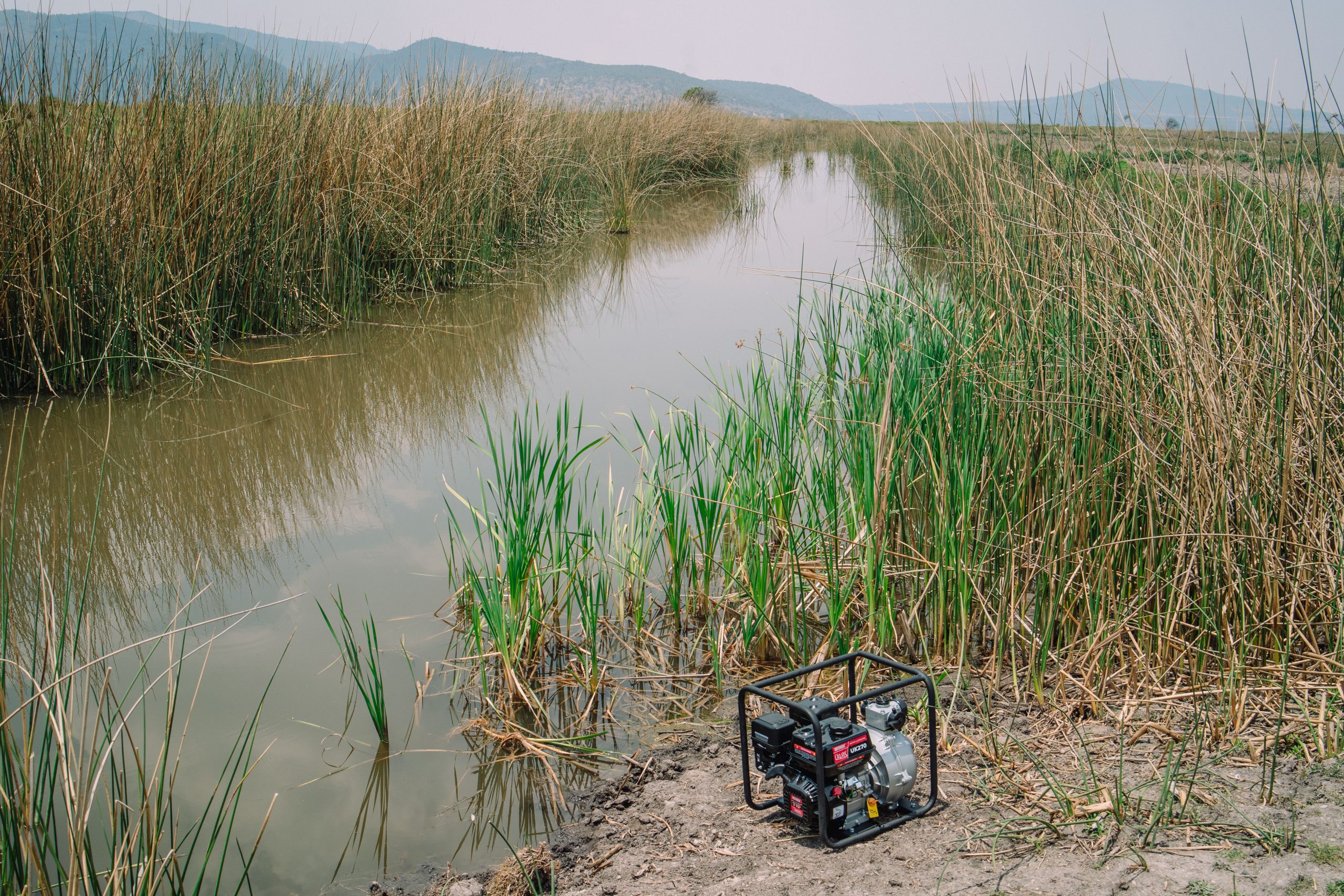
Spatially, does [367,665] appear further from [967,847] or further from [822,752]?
[967,847]

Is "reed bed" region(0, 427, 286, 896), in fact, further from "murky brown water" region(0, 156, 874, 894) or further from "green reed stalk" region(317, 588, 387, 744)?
"green reed stalk" region(317, 588, 387, 744)

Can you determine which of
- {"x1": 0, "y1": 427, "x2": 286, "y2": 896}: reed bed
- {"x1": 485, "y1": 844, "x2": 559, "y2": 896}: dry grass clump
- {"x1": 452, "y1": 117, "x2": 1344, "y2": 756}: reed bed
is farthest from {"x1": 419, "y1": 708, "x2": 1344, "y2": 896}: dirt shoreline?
{"x1": 0, "y1": 427, "x2": 286, "y2": 896}: reed bed

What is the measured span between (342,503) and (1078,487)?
281 cm

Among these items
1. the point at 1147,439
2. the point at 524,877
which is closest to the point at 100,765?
the point at 524,877

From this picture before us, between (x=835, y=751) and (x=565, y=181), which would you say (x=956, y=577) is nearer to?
(x=835, y=751)

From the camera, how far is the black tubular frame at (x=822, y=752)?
1.82 metres

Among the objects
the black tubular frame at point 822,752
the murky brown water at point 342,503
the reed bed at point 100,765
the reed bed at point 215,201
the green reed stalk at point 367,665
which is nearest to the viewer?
the reed bed at point 100,765

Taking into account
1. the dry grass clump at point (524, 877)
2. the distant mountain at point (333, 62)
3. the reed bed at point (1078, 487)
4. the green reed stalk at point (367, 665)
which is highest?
the distant mountain at point (333, 62)

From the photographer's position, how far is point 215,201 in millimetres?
5379

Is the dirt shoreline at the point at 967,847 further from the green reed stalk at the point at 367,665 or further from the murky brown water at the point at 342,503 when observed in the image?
the green reed stalk at the point at 367,665

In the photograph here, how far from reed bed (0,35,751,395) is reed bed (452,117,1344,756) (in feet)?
9.53

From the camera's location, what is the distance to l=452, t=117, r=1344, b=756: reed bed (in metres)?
2.36

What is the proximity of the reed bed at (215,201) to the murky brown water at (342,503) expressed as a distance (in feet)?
1.03

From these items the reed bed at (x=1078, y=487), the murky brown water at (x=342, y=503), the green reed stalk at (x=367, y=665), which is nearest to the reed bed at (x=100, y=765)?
the murky brown water at (x=342, y=503)
